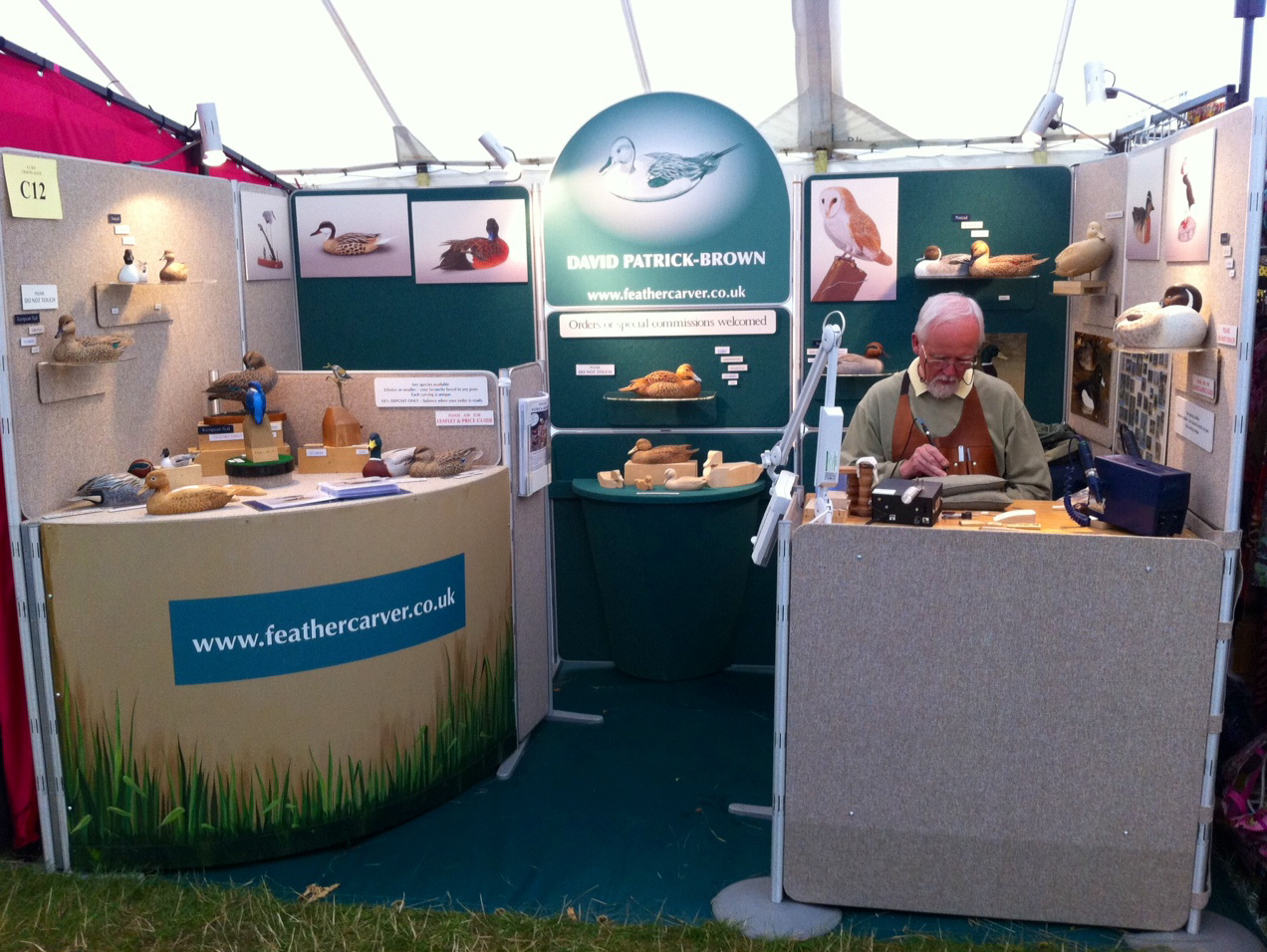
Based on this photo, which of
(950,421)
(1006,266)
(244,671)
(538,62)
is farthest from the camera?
(538,62)

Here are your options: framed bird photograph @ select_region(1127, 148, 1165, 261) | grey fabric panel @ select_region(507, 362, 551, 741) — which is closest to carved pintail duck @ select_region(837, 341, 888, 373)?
framed bird photograph @ select_region(1127, 148, 1165, 261)

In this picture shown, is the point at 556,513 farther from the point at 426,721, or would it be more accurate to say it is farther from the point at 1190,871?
the point at 1190,871

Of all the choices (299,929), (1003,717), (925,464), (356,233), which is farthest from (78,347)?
(1003,717)

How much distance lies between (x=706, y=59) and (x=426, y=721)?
5.53 m

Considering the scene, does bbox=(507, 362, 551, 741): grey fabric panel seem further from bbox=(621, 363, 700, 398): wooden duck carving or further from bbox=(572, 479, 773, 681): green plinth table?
bbox=(621, 363, 700, 398): wooden duck carving

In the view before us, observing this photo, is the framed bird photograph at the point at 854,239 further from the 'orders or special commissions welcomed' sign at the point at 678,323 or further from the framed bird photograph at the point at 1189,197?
the framed bird photograph at the point at 1189,197

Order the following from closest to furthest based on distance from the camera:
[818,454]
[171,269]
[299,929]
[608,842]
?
[818,454] < [299,929] < [608,842] < [171,269]

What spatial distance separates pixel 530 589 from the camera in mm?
4348

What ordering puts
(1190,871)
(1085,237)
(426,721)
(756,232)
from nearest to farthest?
(1190,871)
(426,721)
(1085,237)
(756,232)

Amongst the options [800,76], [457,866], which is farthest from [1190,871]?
[800,76]

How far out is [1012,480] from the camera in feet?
12.1

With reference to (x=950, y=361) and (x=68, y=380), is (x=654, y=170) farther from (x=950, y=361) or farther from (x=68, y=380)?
(x=68, y=380)

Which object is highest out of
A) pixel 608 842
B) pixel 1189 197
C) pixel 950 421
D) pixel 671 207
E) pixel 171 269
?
pixel 671 207

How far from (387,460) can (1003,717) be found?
82.9 inches
